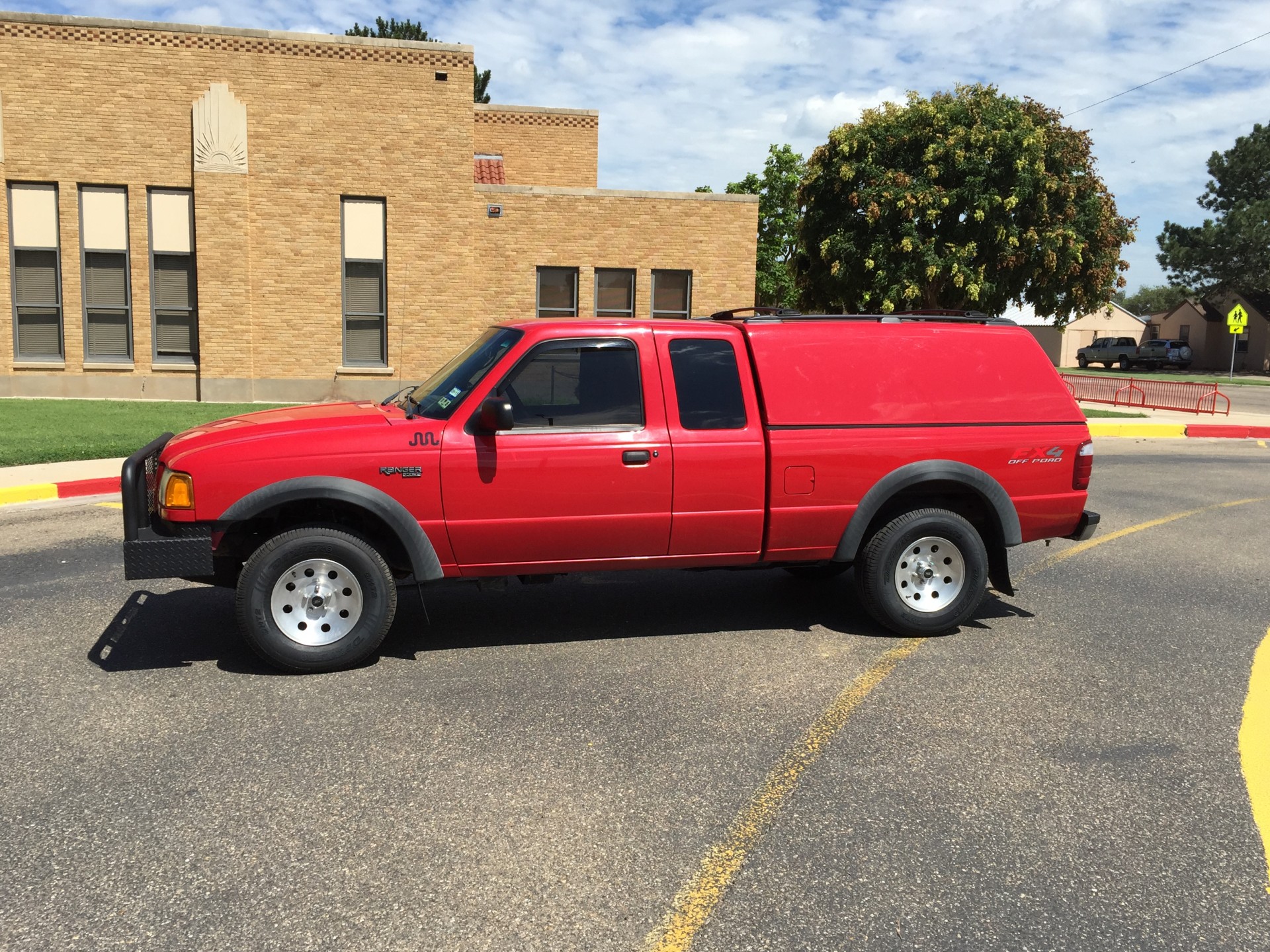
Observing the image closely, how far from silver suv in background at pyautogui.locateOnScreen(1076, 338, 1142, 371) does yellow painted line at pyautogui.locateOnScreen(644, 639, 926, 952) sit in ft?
205

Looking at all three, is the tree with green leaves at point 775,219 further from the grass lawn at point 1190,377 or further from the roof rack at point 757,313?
the roof rack at point 757,313

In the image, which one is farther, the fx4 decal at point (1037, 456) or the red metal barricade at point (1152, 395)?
the red metal barricade at point (1152, 395)

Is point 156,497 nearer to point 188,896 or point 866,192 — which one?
point 188,896

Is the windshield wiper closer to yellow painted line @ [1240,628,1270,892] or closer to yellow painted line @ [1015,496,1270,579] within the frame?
yellow painted line @ [1240,628,1270,892]

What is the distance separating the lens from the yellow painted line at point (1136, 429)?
67.9 feet

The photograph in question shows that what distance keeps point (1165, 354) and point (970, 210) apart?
120ft

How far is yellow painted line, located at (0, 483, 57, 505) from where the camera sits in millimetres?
10250

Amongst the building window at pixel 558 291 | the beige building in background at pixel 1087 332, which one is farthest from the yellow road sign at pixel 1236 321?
the building window at pixel 558 291

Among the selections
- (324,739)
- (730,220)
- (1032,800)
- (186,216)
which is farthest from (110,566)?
(730,220)

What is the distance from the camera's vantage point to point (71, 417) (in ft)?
53.7

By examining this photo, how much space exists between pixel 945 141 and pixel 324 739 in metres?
28.6

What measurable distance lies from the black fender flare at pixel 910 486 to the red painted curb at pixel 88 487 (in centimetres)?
823

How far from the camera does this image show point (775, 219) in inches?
2103

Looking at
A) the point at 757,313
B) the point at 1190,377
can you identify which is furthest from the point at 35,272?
the point at 1190,377
